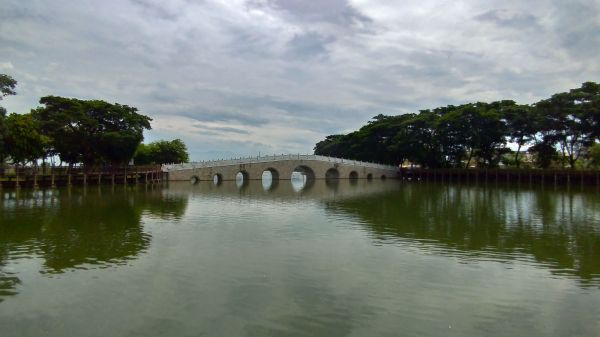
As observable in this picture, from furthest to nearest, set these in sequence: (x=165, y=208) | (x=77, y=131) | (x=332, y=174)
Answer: (x=332, y=174) < (x=77, y=131) < (x=165, y=208)

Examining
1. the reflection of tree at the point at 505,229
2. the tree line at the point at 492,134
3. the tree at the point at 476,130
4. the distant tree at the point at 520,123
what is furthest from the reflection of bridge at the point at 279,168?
the reflection of tree at the point at 505,229

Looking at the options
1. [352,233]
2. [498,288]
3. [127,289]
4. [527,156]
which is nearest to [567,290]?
[498,288]

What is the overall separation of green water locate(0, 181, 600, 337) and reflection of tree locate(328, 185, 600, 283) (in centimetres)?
7

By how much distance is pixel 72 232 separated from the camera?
1191cm

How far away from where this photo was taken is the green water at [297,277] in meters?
5.63

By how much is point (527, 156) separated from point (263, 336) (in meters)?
67.0

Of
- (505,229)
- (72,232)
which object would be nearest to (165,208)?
(72,232)

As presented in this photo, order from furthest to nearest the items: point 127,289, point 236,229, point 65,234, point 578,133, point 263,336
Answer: point 578,133
point 236,229
point 65,234
point 127,289
point 263,336

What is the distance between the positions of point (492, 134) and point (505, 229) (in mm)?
33272

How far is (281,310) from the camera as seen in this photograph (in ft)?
19.9

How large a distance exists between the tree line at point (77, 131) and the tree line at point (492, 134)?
29670 mm

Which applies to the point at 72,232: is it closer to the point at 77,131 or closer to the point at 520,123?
the point at 77,131

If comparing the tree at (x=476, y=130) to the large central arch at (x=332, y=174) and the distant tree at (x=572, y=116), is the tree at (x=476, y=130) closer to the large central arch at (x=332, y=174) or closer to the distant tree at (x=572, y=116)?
the distant tree at (x=572, y=116)

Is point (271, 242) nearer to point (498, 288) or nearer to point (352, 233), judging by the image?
point (352, 233)
